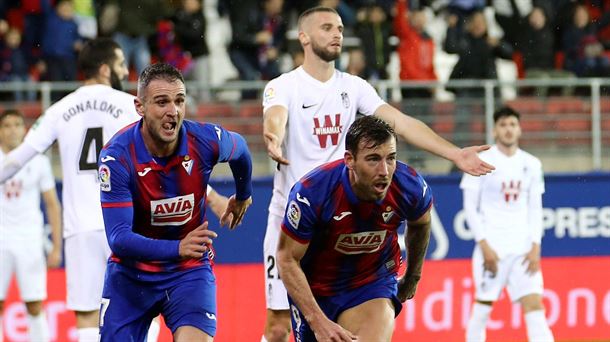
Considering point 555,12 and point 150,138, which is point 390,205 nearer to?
point 150,138

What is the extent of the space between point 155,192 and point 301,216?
2.85 ft

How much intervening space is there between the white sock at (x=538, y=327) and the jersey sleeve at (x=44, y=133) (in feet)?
16.4

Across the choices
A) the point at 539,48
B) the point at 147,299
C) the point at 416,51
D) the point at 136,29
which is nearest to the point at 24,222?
the point at 136,29

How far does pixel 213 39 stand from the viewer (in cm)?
1855

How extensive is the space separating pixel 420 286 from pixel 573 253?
2.24m

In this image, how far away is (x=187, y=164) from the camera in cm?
692

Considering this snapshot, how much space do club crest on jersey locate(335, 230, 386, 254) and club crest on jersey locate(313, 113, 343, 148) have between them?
1739 millimetres

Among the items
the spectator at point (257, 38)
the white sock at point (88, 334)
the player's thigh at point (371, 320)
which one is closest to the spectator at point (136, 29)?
the spectator at point (257, 38)

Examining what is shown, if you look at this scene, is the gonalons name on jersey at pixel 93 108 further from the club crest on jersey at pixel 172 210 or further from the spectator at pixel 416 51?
the spectator at pixel 416 51

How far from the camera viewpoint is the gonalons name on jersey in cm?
901

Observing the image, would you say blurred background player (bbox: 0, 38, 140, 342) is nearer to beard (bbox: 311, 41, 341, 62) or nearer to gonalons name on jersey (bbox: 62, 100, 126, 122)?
gonalons name on jersey (bbox: 62, 100, 126, 122)

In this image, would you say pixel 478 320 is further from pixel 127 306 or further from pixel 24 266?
pixel 127 306

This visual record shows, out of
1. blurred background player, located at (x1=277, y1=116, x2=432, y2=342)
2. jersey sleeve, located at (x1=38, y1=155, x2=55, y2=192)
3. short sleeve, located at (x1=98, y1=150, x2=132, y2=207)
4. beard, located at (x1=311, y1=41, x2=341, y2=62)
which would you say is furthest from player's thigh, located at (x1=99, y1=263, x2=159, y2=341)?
jersey sleeve, located at (x1=38, y1=155, x2=55, y2=192)

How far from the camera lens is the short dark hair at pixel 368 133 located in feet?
21.3
